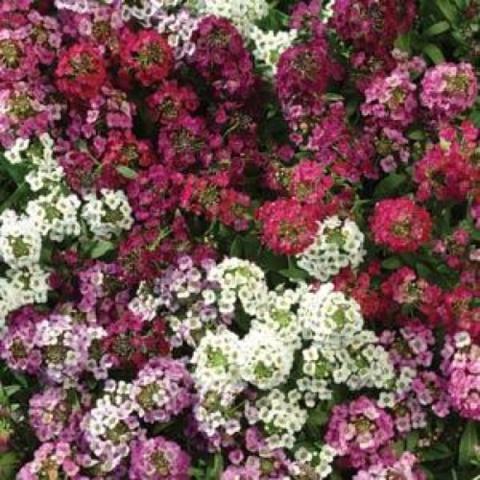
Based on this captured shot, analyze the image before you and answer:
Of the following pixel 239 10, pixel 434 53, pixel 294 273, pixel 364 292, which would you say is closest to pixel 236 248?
pixel 294 273

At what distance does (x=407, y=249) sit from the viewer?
14.3 ft

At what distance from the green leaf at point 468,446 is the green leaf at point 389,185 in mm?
1043

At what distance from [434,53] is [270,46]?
2.37 ft

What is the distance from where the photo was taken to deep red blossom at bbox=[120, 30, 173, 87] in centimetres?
489

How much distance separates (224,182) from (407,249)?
2.61 ft

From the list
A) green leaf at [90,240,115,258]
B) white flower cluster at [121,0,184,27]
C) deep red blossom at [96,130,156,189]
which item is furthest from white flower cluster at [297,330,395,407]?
white flower cluster at [121,0,184,27]

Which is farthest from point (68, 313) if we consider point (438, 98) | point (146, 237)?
point (438, 98)

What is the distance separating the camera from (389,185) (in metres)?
4.84

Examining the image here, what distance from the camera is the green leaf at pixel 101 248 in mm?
4777

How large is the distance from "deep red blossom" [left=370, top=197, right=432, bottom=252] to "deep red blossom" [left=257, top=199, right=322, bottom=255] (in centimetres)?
25

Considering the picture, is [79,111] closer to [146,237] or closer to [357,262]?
[146,237]

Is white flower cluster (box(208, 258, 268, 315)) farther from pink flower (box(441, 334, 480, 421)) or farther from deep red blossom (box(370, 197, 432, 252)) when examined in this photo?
pink flower (box(441, 334, 480, 421))

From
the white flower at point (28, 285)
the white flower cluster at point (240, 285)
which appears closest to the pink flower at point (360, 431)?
the white flower cluster at point (240, 285)

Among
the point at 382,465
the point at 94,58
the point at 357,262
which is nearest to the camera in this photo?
→ the point at 382,465
